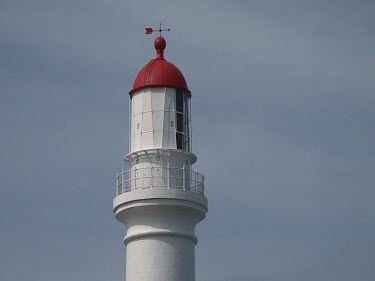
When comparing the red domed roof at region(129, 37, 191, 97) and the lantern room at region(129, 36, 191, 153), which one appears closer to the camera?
the lantern room at region(129, 36, 191, 153)

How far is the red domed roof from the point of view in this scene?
3628cm

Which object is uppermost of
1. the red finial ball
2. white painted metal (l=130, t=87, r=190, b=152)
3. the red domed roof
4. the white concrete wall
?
the red finial ball

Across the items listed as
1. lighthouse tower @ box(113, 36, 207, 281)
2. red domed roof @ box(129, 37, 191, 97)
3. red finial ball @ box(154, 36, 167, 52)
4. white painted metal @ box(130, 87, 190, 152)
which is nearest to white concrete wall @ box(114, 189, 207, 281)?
lighthouse tower @ box(113, 36, 207, 281)

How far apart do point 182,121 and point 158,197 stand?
3.51m

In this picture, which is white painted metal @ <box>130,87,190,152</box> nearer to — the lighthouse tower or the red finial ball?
the lighthouse tower

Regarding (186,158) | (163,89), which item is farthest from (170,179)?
(163,89)

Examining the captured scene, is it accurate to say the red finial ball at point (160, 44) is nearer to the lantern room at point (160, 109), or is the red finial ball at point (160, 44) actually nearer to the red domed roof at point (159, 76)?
the red domed roof at point (159, 76)

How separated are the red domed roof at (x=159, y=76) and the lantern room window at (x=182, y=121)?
336 millimetres

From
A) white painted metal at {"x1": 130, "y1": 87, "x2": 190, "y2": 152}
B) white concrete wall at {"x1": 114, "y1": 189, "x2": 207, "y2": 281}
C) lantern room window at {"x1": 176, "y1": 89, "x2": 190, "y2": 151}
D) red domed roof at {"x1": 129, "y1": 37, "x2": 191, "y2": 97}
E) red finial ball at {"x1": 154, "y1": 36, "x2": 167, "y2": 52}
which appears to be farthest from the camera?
red finial ball at {"x1": 154, "y1": 36, "x2": 167, "y2": 52}

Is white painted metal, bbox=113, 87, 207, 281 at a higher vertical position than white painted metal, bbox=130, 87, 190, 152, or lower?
lower

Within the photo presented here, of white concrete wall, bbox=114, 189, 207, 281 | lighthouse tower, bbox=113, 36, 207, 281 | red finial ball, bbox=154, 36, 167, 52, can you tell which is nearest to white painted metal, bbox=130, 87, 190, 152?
lighthouse tower, bbox=113, 36, 207, 281

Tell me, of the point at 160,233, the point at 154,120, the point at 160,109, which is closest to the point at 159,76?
the point at 160,109

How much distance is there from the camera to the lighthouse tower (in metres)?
34.7

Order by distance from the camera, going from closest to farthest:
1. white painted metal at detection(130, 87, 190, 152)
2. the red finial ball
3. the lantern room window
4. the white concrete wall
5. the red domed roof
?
the white concrete wall, white painted metal at detection(130, 87, 190, 152), the lantern room window, the red domed roof, the red finial ball
